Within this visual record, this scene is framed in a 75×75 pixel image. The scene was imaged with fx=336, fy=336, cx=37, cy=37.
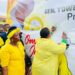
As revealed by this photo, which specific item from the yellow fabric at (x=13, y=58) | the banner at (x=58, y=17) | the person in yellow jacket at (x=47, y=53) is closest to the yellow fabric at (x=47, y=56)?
the person in yellow jacket at (x=47, y=53)

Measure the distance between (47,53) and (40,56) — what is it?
131 millimetres

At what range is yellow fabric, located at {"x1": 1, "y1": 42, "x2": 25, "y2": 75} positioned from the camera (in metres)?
5.11

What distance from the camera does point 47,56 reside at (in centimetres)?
474

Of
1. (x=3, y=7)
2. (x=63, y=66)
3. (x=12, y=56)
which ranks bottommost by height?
(x=63, y=66)

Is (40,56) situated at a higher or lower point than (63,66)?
higher

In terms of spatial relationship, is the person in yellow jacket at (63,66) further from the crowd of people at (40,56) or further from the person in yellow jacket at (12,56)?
the person in yellow jacket at (12,56)

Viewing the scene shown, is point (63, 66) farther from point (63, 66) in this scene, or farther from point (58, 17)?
point (58, 17)

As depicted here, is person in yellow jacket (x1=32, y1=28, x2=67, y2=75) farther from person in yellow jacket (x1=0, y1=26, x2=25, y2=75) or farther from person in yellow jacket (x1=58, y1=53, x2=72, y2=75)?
person in yellow jacket (x1=0, y1=26, x2=25, y2=75)

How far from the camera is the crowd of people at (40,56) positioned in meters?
4.73

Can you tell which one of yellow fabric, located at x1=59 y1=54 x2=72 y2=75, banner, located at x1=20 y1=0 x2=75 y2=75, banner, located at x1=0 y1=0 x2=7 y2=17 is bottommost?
yellow fabric, located at x1=59 y1=54 x2=72 y2=75

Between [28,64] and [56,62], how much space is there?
90 centimetres

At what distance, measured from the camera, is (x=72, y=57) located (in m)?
4.72

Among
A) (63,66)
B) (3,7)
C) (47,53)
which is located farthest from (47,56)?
(3,7)

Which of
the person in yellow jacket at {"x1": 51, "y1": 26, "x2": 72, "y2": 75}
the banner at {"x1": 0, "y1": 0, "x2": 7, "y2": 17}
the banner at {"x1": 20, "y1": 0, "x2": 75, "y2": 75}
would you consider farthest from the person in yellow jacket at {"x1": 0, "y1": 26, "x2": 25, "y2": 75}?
the banner at {"x1": 0, "y1": 0, "x2": 7, "y2": 17}
